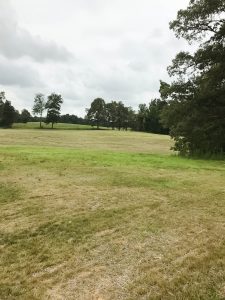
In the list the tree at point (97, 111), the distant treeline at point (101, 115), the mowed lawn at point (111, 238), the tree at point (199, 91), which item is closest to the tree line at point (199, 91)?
the tree at point (199, 91)

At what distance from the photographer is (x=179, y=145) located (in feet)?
88.4

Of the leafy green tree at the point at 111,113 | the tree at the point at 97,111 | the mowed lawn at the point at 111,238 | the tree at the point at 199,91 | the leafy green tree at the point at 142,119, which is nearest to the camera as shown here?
the mowed lawn at the point at 111,238

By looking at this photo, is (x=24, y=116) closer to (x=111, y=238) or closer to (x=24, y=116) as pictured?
(x=24, y=116)

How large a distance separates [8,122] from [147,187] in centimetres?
9941

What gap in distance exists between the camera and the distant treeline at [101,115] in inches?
4173

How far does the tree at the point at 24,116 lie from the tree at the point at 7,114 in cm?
1935

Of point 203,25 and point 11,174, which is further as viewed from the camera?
point 203,25

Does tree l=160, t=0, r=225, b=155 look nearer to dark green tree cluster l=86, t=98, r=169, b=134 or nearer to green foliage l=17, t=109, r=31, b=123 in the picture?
dark green tree cluster l=86, t=98, r=169, b=134

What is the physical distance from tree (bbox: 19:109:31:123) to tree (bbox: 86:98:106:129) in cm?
2077

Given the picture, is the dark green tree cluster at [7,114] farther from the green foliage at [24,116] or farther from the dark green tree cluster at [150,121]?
the dark green tree cluster at [150,121]

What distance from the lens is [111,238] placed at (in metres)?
7.07

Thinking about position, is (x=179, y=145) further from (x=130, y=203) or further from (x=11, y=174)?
(x=130, y=203)

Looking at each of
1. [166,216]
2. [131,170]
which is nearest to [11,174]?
[131,170]

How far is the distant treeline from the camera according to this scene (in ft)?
348
